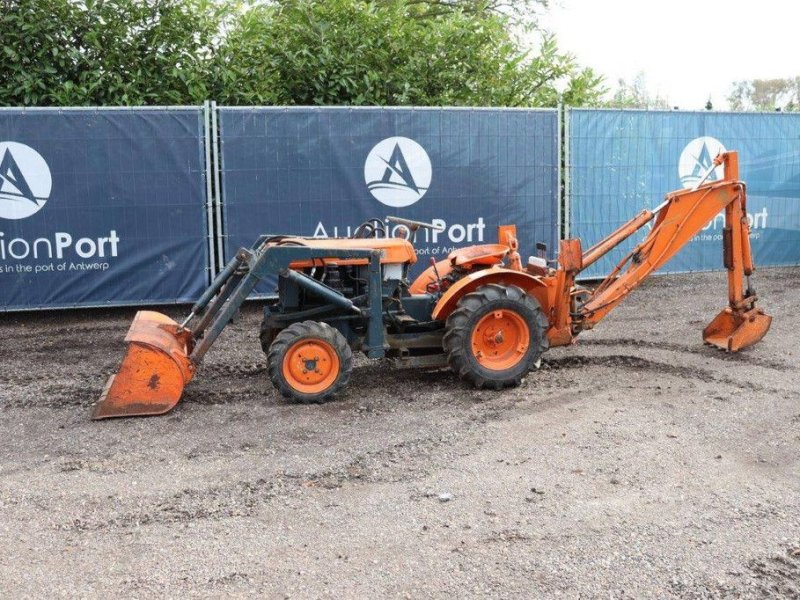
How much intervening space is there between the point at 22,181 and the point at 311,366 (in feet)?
16.5

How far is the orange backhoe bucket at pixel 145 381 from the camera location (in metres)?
5.99

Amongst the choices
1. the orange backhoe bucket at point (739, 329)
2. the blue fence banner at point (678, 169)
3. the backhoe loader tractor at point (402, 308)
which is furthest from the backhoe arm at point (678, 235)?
the blue fence banner at point (678, 169)

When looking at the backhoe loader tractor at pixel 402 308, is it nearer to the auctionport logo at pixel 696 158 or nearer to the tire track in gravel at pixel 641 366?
Answer: the tire track in gravel at pixel 641 366

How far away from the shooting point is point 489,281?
6.85 metres

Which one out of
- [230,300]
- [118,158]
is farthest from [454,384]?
[118,158]

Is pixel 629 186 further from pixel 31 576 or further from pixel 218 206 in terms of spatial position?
pixel 31 576

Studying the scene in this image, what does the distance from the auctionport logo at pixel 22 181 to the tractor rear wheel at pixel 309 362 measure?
15.2 feet

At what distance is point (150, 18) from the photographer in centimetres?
1187

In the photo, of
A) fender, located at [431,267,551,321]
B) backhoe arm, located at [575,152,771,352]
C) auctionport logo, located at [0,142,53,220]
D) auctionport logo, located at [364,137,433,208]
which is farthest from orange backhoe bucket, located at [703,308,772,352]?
auctionport logo, located at [0,142,53,220]

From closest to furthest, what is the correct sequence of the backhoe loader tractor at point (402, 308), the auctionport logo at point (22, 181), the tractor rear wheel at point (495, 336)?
the backhoe loader tractor at point (402, 308)
the tractor rear wheel at point (495, 336)
the auctionport logo at point (22, 181)

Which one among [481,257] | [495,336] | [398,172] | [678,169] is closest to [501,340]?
[495,336]

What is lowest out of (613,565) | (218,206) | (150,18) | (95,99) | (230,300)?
(613,565)

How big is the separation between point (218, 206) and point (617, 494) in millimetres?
6570

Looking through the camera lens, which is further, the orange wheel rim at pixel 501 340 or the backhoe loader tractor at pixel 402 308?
the orange wheel rim at pixel 501 340
